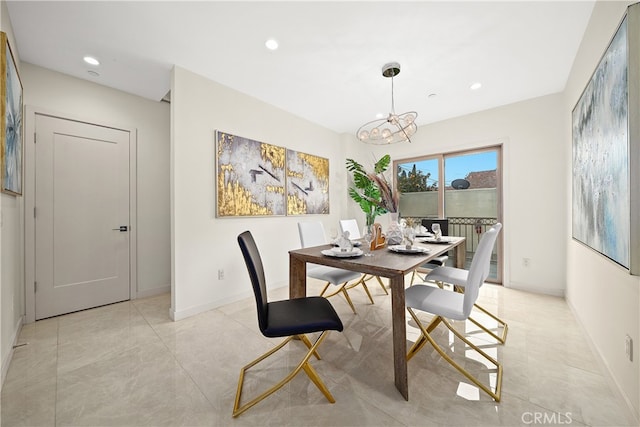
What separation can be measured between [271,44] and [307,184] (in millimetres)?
2154

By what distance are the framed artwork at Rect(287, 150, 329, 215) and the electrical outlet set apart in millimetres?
3363

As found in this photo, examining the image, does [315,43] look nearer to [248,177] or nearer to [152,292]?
[248,177]

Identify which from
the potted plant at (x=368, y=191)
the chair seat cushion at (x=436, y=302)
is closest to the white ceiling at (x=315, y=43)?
the potted plant at (x=368, y=191)

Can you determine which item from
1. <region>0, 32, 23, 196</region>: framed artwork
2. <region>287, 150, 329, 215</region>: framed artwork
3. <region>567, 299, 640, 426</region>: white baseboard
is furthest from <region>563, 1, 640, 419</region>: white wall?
<region>0, 32, 23, 196</region>: framed artwork

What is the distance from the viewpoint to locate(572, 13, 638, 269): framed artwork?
132cm

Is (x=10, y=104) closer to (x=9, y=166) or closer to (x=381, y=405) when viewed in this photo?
(x=9, y=166)

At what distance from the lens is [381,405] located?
138 centimetres

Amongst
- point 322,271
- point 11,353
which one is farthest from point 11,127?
point 322,271

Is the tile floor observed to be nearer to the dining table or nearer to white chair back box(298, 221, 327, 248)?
the dining table

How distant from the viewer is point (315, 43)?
2.28 meters

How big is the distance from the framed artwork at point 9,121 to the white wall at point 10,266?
0.47 feet

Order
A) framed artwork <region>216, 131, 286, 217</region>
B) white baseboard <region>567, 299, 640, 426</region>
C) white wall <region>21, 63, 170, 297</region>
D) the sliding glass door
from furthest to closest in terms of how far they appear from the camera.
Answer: the sliding glass door → framed artwork <region>216, 131, 286, 217</region> → white wall <region>21, 63, 170, 297</region> → white baseboard <region>567, 299, 640, 426</region>

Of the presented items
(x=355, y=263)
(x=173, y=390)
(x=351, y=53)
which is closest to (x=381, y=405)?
(x=355, y=263)

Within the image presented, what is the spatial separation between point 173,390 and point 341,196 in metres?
3.82
